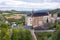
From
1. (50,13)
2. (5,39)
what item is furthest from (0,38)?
(50,13)

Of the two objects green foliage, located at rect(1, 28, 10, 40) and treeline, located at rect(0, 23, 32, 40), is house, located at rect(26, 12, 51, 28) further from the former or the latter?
green foliage, located at rect(1, 28, 10, 40)

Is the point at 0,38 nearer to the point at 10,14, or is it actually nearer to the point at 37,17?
the point at 37,17

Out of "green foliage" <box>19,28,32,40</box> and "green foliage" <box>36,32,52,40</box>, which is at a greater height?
"green foliage" <box>19,28,32,40</box>

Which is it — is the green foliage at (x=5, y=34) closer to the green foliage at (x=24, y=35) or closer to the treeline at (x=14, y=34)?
the treeline at (x=14, y=34)

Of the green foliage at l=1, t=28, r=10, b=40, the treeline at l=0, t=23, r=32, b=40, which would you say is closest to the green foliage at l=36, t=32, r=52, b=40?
the treeline at l=0, t=23, r=32, b=40

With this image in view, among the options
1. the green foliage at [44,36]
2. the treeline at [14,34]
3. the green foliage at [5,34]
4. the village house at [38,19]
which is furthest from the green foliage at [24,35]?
the village house at [38,19]

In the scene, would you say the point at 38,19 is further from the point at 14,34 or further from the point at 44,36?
the point at 14,34

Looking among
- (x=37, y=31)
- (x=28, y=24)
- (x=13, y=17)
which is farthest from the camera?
(x=13, y=17)

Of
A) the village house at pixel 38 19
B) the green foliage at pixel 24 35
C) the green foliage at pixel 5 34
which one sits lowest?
the village house at pixel 38 19
